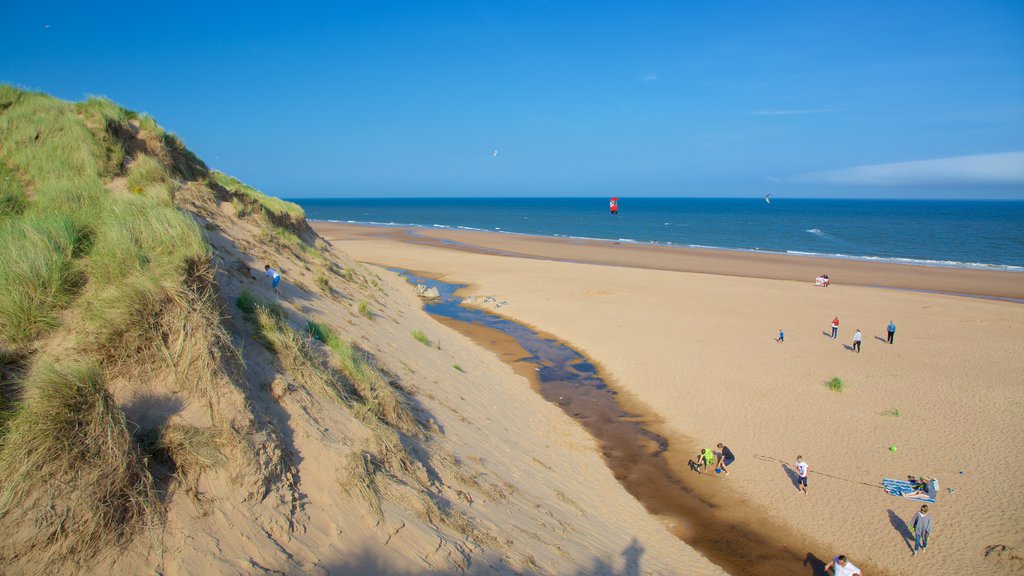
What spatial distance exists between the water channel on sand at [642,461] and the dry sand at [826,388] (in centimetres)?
58

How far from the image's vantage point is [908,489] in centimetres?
1127

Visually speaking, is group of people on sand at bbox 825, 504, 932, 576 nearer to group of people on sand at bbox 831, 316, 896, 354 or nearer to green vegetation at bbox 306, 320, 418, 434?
green vegetation at bbox 306, 320, 418, 434

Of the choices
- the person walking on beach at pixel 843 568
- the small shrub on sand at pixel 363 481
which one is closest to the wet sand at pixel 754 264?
the person walking on beach at pixel 843 568

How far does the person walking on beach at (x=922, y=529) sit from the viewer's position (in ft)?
30.8

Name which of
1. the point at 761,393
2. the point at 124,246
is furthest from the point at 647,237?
the point at 124,246

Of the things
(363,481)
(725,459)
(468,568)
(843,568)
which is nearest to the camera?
(468,568)

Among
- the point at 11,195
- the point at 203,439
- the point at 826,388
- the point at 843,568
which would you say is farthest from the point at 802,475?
the point at 11,195

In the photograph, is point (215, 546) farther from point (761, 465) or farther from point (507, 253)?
point (507, 253)

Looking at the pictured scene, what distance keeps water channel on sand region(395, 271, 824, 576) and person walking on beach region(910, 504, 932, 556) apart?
1.82m

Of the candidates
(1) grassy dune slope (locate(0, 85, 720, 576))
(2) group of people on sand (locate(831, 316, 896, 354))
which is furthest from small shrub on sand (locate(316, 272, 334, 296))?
(2) group of people on sand (locate(831, 316, 896, 354))

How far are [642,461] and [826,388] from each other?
823 centimetres

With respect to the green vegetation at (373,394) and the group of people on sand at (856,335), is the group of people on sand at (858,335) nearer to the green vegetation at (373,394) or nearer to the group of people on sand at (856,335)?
the group of people on sand at (856,335)

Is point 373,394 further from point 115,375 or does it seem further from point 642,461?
point 642,461

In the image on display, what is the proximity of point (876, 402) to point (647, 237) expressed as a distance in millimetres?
57987
